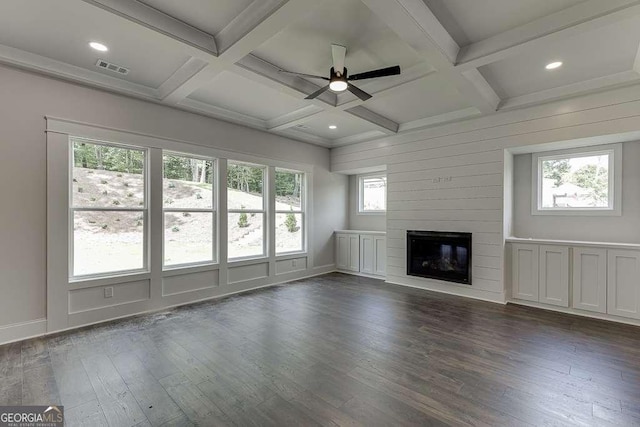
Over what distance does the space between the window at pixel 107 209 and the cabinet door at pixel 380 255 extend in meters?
4.37

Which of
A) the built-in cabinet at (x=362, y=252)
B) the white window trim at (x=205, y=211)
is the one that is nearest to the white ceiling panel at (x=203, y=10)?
the white window trim at (x=205, y=211)

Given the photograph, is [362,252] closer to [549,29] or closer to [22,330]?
[549,29]

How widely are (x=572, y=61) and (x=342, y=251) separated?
16.8 feet

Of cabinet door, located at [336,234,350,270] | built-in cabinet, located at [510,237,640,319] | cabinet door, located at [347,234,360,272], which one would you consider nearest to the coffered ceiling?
built-in cabinet, located at [510,237,640,319]

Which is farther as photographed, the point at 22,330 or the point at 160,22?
the point at 22,330

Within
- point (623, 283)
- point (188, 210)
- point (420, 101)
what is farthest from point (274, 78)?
point (623, 283)

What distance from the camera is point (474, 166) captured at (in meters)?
4.85

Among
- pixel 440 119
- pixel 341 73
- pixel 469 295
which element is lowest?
pixel 469 295

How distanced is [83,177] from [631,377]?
6110mm

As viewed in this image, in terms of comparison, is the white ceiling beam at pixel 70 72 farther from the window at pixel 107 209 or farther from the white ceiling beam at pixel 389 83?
the white ceiling beam at pixel 389 83

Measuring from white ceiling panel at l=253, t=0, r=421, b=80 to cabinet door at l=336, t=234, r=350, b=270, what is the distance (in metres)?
4.12

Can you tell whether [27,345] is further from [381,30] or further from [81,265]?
[381,30]

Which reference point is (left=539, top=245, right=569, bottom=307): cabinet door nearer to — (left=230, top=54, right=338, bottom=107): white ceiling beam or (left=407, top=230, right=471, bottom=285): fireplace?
(left=407, top=230, right=471, bottom=285): fireplace

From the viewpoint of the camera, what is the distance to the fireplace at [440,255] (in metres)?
4.94
